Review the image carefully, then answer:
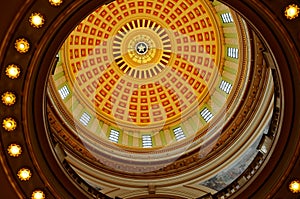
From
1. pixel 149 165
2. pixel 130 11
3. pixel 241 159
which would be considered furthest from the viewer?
pixel 130 11

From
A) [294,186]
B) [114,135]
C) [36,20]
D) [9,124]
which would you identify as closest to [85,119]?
[114,135]

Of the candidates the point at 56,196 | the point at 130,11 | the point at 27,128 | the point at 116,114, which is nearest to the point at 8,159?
the point at 27,128

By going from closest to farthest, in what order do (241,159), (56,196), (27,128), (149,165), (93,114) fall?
(27,128), (56,196), (241,159), (149,165), (93,114)

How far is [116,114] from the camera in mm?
28047

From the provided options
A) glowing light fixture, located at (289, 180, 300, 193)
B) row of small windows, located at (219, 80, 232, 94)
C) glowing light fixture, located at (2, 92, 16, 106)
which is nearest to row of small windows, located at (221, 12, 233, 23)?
row of small windows, located at (219, 80, 232, 94)

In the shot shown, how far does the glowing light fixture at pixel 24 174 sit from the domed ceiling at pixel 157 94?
6.65 metres

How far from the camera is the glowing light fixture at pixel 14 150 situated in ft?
38.8

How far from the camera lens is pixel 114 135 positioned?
25562 millimetres

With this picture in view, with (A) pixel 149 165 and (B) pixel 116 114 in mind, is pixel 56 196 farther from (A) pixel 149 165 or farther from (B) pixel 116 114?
(B) pixel 116 114

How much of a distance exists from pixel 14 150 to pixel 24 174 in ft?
2.79

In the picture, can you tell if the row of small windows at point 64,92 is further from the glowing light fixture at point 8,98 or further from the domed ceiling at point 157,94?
the glowing light fixture at point 8,98

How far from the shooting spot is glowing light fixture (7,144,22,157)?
38.8 ft

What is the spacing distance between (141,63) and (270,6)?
19.4 metres

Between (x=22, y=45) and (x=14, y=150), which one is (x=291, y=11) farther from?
(x=14, y=150)
